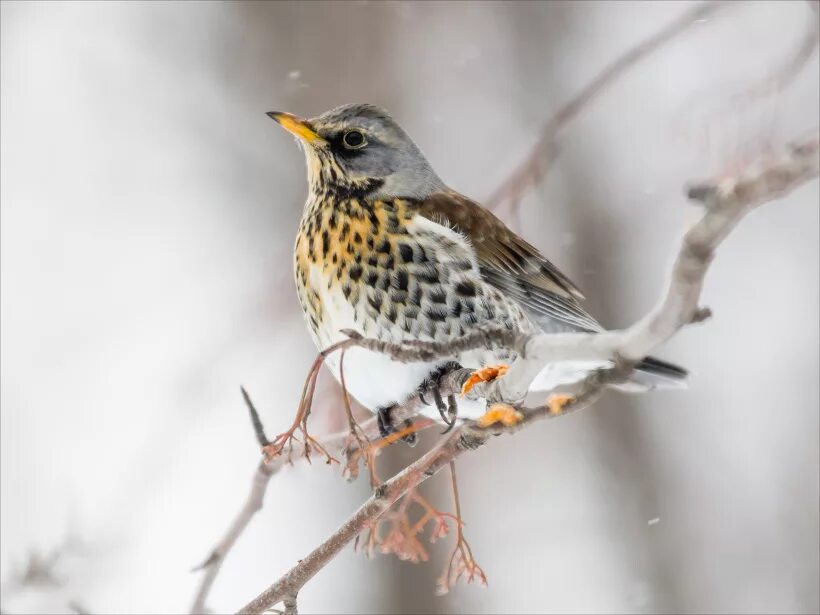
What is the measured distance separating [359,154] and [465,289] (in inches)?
27.1

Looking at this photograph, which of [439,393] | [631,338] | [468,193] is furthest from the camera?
[468,193]

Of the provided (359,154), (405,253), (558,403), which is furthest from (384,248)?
(558,403)

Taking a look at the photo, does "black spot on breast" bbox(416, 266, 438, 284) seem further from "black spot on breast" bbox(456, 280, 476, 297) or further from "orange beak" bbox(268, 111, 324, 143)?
"orange beak" bbox(268, 111, 324, 143)

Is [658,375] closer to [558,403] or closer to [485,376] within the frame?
[485,376]

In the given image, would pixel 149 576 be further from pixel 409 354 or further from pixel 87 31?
pixel 87 31

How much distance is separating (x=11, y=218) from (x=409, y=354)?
6.80 meters

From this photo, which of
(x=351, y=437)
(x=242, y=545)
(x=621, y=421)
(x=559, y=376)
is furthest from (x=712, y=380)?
(x=351, y=437)

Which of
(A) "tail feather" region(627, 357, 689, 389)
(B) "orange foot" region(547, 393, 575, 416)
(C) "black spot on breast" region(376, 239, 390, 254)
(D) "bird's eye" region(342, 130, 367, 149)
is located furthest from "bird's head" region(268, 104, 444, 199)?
(B) "orange foot" region(547, 393, 575, 416)

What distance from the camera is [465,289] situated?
304 cm

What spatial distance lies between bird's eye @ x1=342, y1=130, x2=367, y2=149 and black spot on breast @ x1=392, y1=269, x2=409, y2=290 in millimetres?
593

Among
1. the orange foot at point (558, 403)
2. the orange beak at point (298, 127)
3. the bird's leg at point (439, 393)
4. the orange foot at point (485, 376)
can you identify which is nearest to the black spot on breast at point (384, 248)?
A: the bird's leg at point (439, 393)

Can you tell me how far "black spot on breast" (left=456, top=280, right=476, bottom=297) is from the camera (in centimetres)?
304

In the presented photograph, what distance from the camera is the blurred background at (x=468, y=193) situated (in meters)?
5.90

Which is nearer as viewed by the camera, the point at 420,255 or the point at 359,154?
the point at 420,255
